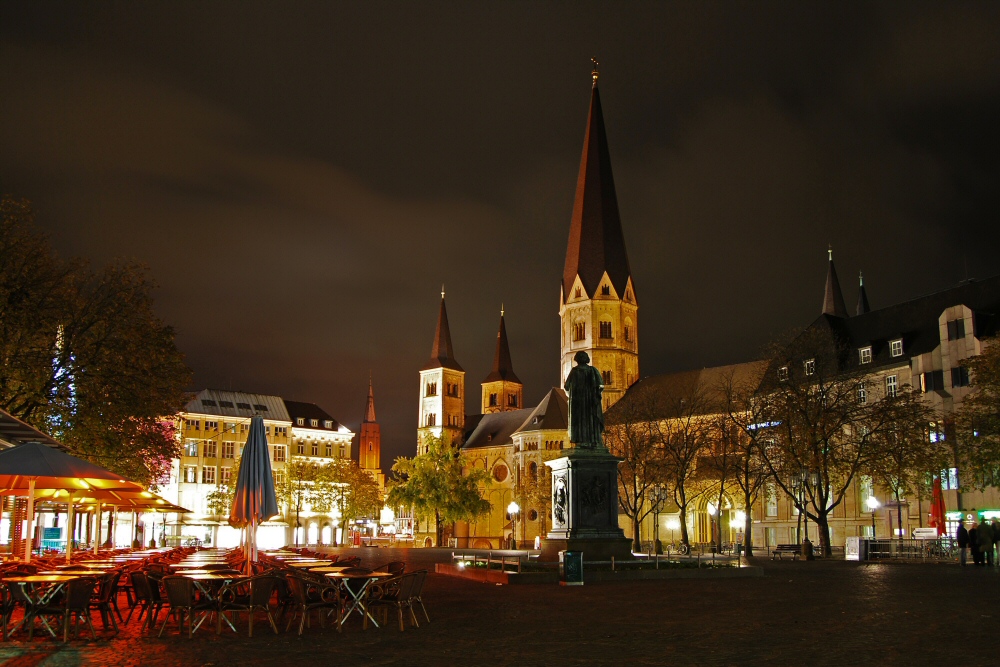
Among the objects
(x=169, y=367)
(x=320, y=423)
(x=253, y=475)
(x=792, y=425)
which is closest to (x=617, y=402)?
(x=320, y=423)

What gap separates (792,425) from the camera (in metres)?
51.4

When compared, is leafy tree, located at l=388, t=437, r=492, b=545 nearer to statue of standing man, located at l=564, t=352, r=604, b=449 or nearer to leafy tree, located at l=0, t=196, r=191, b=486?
leafy tree, located at l=0, t=196, r=191, b=486

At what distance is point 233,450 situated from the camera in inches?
4333

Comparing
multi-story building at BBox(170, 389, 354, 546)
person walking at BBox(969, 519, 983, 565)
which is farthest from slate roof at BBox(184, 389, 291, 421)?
person walking at BBox(969, 519, 983, 565)

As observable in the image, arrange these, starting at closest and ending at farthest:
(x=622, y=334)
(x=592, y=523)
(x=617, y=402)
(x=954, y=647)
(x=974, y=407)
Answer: (x=954, y=647), (x=592, y=523), (x=974, y=407), (x=617, y=402), (x=622, y=334)

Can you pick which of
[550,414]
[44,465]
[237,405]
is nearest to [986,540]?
[44,465]

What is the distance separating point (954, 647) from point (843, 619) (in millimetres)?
3791

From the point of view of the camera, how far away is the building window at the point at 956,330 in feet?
201

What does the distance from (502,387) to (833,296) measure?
61.2 meters

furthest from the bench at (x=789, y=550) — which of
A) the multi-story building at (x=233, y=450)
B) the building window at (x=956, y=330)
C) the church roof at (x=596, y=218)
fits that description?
the church roof at (x=596, y=218)

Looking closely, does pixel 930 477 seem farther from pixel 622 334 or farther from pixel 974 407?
pixel 622 334

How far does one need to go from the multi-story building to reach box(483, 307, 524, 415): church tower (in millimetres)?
27746

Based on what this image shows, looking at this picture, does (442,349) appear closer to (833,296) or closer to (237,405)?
(237,405)

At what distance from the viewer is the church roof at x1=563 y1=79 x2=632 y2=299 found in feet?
368
